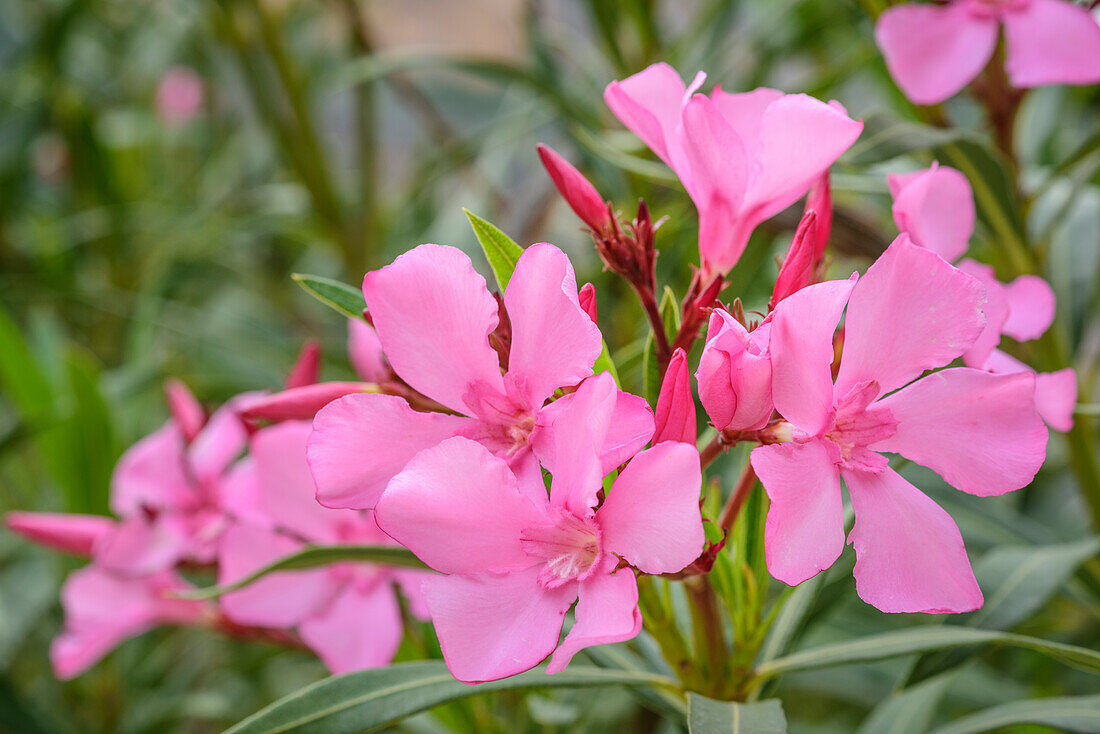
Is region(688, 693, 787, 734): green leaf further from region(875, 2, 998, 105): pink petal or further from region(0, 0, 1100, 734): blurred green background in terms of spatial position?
region(875, 2, 998, 105): pink petal

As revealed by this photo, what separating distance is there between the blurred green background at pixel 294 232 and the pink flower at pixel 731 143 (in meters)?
0.15

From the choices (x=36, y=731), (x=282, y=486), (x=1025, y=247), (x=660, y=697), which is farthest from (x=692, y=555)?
(x=36, y=731)

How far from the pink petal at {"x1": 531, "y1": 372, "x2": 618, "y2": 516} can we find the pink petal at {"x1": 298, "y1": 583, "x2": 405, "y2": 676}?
29 centimetres

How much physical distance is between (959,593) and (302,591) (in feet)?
1.38

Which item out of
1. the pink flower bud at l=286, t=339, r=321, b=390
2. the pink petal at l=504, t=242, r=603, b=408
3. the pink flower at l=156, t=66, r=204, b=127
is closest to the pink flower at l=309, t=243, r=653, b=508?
the pink petal at l=504, t=242, r=603, b=408

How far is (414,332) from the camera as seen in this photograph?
36 centimetres

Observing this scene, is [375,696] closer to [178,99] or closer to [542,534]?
[542,534]

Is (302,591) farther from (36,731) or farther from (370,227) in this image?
(370,227)

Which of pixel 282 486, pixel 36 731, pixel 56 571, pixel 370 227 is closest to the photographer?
pixel 282 486

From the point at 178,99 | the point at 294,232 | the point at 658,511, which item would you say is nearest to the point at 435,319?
the point at 658,511

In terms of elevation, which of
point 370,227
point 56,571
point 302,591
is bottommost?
point 56,571

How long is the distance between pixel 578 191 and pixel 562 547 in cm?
17

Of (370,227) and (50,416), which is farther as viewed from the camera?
(370,227)

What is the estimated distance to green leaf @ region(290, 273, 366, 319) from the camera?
429 mm
